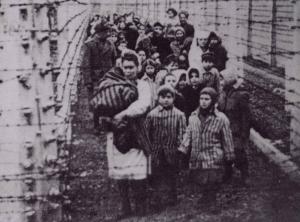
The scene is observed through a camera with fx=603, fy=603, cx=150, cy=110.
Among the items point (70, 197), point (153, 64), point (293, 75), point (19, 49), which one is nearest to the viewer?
point (19, 49)

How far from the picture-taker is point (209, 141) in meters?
4.35

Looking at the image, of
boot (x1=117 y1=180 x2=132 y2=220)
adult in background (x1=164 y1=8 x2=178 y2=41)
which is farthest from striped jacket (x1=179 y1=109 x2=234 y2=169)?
adult in background (x1=164 y1=8 x2=178 y2=41)

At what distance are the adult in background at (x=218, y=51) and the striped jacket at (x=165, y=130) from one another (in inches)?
67.4

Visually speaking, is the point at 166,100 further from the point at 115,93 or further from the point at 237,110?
the point at 237,110

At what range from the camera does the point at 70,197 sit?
4.47 m

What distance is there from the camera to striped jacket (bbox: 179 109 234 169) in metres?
4.35

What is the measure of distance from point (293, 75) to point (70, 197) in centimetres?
205

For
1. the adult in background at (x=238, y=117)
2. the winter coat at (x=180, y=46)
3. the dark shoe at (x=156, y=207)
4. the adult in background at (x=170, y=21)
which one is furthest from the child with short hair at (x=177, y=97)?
the adult in background at (x=170, y=21)

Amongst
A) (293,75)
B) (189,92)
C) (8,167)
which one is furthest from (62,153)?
(293,75)

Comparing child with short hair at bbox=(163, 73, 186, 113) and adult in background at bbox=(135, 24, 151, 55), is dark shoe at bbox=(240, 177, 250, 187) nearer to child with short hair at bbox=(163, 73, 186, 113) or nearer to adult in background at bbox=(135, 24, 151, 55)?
child with short hair at bbox=(163, 73, 186, 113)

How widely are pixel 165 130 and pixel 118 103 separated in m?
0.43

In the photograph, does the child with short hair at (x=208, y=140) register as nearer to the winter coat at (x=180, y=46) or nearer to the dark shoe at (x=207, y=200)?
the dark shoe at (x=207, y=200)

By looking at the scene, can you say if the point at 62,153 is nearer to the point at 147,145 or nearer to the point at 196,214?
the point at 147,145

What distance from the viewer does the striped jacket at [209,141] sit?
4348 millimetres
